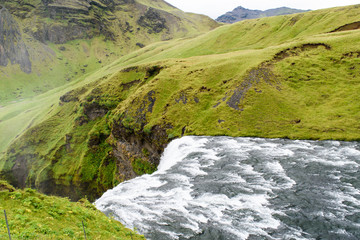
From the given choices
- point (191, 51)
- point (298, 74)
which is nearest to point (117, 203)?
point (298, 74)

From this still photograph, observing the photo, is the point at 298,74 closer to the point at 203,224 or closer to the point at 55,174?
the point at 203,224

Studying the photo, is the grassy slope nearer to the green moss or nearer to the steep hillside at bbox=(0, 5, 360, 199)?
the steep hillside at bbox=(0, 5, 360, 199)

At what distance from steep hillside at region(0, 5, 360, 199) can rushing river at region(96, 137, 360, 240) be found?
23.7 ft

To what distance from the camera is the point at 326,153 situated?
24.2 m

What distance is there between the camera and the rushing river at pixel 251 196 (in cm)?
1430

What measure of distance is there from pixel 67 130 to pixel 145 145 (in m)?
37.8

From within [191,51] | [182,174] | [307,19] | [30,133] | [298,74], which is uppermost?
[307,19]

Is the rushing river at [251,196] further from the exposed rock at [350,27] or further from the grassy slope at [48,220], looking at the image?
the exposed rock at [350,27]

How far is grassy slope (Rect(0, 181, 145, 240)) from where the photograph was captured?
1088 centimetres

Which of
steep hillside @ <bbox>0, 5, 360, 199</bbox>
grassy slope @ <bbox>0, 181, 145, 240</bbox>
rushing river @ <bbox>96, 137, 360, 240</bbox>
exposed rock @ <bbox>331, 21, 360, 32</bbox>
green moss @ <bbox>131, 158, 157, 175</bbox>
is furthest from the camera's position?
exposed rock @ <bbox>331, 21, 360, 32</bbox>

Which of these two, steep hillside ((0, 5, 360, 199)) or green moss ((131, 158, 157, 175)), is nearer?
steep hillside ((0, 5, 360, 199))

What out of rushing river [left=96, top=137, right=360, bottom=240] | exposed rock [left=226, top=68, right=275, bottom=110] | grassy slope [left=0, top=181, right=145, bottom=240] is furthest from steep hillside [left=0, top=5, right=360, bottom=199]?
grassy slope [left=0, top=181, right=145, bottom=240]

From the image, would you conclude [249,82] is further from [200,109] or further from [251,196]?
[251,196]

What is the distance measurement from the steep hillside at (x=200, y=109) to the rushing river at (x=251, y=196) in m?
7.21
